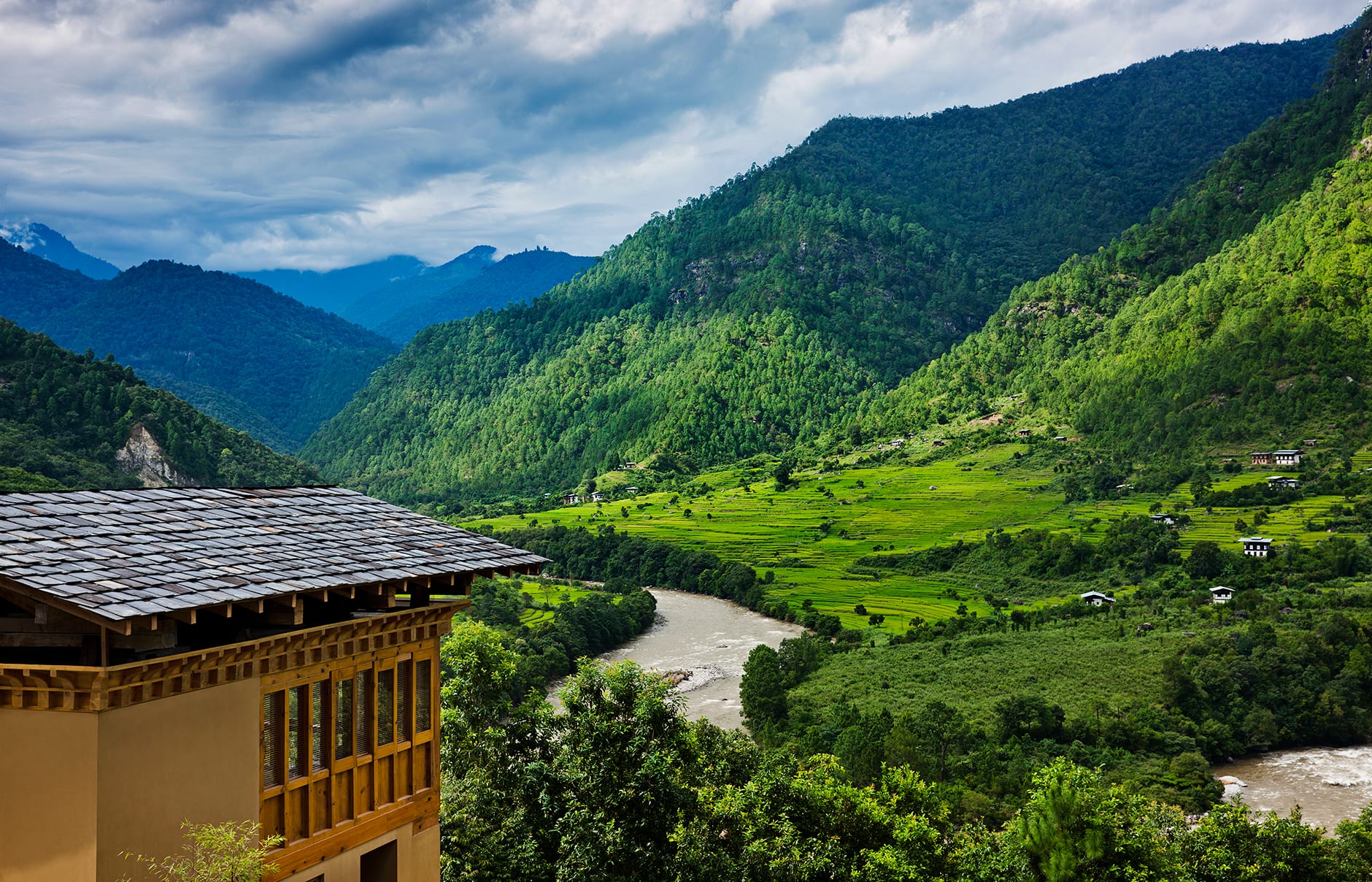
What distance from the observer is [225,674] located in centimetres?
1075

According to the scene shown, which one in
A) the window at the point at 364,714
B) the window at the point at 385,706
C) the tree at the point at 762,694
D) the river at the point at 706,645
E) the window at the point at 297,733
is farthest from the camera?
the river at the point at 706,645

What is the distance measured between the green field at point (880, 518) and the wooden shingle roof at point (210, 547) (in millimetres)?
65625

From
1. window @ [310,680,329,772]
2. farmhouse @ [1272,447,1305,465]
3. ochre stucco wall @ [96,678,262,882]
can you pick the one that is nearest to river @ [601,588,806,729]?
window @ [310,680,329,772]

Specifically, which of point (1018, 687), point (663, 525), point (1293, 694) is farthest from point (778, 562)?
point (1293, 694)

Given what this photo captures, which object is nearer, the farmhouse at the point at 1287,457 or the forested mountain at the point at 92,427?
the forested mountain at the point at 92,427

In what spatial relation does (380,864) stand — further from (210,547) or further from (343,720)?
(210,547)

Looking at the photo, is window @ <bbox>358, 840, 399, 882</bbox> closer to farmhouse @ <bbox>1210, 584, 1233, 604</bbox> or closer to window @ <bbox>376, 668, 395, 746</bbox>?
window @ <bbox>376, 668, 395, 746</bbox>

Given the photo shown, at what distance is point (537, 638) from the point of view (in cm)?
7025

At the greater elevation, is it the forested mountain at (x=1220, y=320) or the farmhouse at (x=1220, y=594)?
the forested mountain at (x=1220, y=320)

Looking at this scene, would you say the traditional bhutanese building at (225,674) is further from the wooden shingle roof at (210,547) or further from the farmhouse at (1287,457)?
the farmhouse at (1287,457)

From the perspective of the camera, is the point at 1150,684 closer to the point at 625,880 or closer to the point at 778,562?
the point at 778,562

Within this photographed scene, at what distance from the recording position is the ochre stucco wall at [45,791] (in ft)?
31.2

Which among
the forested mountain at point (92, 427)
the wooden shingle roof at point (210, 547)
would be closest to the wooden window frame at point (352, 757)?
the wooden shingle roof at point (210, 547)

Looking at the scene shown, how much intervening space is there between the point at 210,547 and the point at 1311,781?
54404 millimetres
